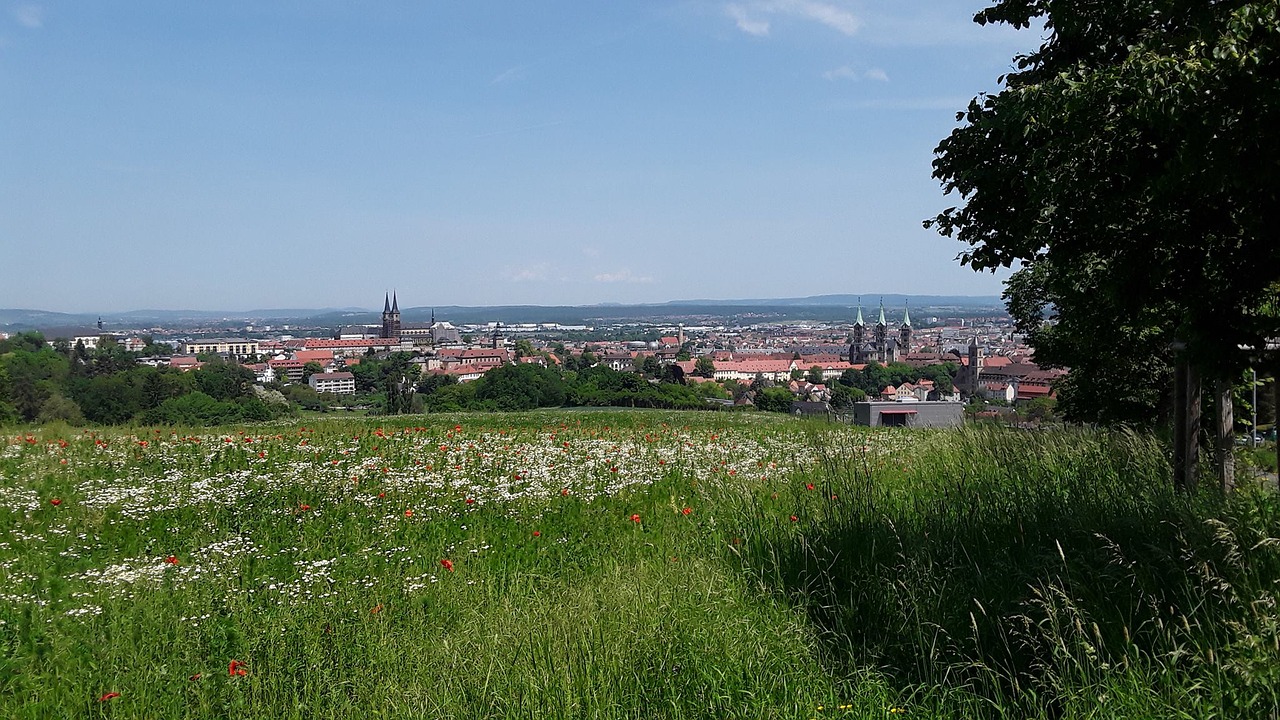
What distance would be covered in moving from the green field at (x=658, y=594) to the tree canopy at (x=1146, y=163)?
1.40 meters

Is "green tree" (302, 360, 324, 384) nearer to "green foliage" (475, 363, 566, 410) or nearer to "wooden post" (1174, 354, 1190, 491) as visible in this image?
"green foliage" (475, 363, 566, 410)

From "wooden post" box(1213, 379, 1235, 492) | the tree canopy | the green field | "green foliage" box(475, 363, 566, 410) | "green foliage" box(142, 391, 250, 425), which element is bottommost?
"green foliage" box(475, 363, 566, 410)

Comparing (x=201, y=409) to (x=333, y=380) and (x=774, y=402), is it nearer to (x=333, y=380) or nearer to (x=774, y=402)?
(x=774, y=402)

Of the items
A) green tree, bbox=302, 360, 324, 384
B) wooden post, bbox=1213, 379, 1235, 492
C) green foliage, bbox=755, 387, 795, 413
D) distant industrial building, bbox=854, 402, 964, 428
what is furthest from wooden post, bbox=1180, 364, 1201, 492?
green tree, bbox=302, 360, 324, 384

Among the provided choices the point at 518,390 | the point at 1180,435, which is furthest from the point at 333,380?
the point at 1180,435

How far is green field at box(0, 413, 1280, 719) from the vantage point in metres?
4.52

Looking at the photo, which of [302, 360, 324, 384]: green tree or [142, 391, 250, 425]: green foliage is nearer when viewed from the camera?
[142, 391, 250, 425]: green foliage

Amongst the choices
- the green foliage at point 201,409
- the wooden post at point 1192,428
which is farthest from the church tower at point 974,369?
the wooden post at point 1192,428

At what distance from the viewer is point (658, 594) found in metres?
5.91

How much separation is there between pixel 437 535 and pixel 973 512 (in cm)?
438

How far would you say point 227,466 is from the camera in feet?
35.9

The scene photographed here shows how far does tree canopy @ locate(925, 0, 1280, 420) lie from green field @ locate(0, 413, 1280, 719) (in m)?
1.40

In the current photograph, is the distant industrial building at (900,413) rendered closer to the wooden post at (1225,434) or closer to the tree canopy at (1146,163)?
the wooden post at (1225,434)

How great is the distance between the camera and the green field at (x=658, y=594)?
4520mm
